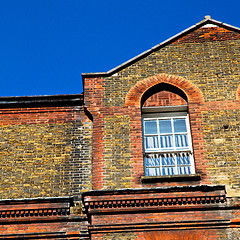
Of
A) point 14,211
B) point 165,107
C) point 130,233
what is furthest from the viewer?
point 165,107

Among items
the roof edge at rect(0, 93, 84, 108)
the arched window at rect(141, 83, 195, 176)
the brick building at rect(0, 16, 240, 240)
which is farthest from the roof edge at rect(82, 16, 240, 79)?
the arched window at rect(141, 83, 195, 176)

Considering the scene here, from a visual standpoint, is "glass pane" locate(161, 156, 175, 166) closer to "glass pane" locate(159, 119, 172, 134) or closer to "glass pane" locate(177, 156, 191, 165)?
"glass pane" locate(177, 156, 191, 165)

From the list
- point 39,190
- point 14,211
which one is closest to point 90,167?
point 39,190

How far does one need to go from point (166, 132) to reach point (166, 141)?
1.05 ft

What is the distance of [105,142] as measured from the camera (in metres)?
12.6

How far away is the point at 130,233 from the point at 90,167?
2381 mm

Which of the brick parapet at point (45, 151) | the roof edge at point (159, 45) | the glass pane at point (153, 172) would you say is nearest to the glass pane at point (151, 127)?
the glass pane at point (153, 172)

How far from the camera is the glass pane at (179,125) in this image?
13.2m

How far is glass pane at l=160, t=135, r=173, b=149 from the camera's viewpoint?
12875mm

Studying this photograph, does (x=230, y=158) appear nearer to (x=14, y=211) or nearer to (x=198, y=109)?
(x=198, y=109)

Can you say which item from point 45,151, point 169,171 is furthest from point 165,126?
point 45,151

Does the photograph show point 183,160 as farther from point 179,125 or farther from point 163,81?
point 163,81

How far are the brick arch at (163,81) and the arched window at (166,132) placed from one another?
13cm

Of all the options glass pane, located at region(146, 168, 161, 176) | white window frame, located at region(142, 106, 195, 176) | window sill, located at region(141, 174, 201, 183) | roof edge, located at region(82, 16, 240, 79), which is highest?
roof edge, located at region(82, 16, 240, 79)
